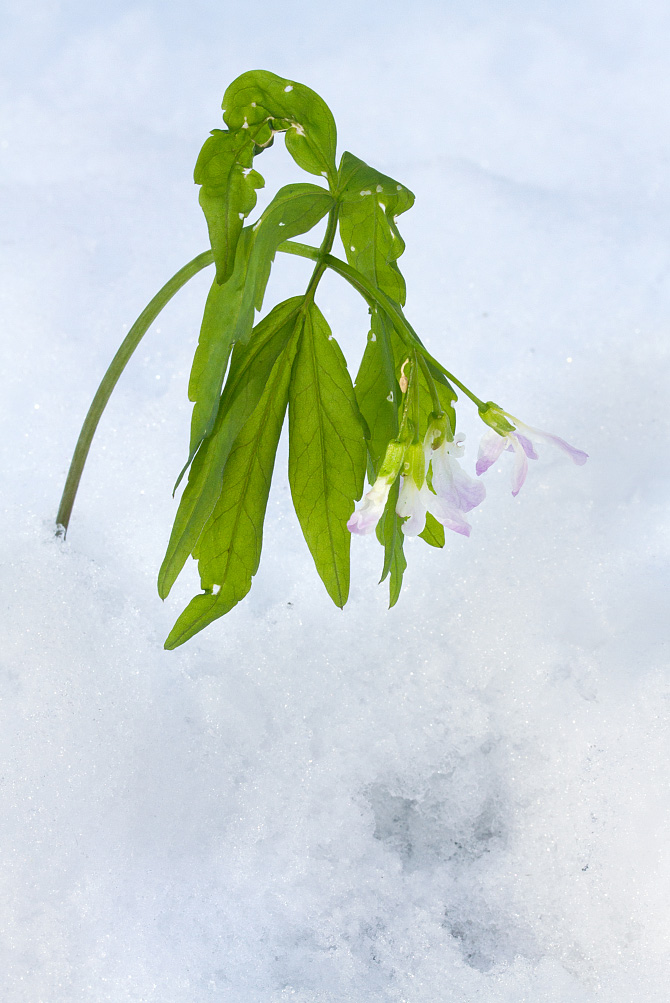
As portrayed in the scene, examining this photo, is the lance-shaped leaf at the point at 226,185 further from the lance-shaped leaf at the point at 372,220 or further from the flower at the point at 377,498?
the flower at the point at 377,498

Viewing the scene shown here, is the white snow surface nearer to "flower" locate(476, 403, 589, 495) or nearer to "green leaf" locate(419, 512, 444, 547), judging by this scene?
"green leaf" locate(419, 512, 444, 547)

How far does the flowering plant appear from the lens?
47cm

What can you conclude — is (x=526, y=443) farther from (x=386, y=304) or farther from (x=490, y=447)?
(x=386, y=304)

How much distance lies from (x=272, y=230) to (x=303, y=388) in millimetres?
112

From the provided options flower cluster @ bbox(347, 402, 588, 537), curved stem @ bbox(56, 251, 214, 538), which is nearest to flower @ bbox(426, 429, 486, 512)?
flower cluster @ bbox(347, 402, 588, 537)

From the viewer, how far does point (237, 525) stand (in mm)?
603

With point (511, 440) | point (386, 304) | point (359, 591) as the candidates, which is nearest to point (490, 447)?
point (511, 440)

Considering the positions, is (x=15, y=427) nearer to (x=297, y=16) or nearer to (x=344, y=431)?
(x=344, y=431)

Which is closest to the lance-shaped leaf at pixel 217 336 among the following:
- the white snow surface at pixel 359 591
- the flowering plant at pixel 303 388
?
the flowering plant at pixel 303 388

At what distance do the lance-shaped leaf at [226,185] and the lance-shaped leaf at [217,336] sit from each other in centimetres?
2

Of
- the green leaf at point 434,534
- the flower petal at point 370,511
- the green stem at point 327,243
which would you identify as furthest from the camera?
the green leaf at point 434,534

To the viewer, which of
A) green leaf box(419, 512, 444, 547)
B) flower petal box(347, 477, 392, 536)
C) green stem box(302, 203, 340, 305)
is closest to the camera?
flower petal box(347, 477, 392, 536)

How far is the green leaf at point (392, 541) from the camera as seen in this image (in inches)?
22.5

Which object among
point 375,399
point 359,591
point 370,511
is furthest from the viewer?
point 359,591
